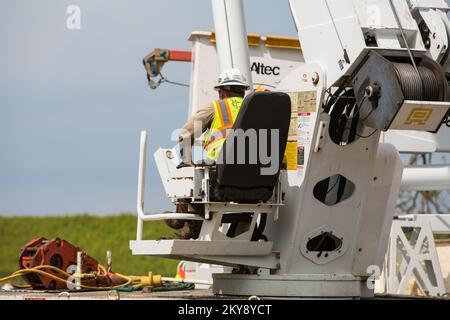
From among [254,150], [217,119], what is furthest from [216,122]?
[254,150]

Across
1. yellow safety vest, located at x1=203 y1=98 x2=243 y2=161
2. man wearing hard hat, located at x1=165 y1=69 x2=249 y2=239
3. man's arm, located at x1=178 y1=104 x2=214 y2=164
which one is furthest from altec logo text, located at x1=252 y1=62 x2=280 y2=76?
yellow safety vest, located at x1=203 y1=98 x2=243 y2=161

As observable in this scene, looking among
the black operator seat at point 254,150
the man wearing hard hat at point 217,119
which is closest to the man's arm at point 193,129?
the man wearing hard hat at point 217,119

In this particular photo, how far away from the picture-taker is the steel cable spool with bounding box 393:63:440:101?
7.68 metres

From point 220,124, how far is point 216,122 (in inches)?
2.1

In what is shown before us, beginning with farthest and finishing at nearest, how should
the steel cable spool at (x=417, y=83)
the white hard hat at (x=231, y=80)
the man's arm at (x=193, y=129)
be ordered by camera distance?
the white hard hat at (x=231, y=80) < the man's arm at (x=193, y=129) < the steel cable spool at (x=417, y=83)

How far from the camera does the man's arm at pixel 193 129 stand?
8.49 m

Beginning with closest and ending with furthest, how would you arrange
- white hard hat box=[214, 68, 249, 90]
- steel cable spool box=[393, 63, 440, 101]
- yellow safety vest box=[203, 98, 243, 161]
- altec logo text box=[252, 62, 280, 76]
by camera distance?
steel cable spool box=[393, 63, 440, 101]
yellow safety vest box=[203, 98, 243, 161]
white hard hat box=[214, 68, 249, 90]
altec logo text box=[252, 62, 280, 76]

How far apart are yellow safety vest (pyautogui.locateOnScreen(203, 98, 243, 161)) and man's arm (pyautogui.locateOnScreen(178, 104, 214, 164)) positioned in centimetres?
8

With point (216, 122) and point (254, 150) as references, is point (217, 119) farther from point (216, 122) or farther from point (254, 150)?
point (254, 150)

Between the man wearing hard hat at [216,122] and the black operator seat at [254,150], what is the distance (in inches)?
8.3

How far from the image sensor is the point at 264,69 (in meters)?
14.6

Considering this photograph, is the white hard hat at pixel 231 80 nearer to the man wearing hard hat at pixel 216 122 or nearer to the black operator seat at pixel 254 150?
the man wearing hard hat at pixel 216 122

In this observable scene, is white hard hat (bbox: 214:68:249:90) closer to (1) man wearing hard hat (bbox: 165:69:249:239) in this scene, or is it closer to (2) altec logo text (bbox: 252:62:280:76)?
(1) man wearing hard hat (bbox: 165:69:249:239)
